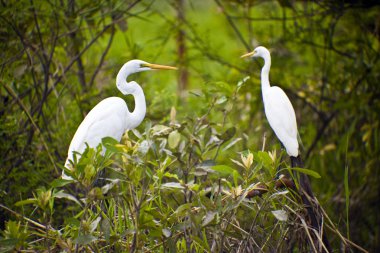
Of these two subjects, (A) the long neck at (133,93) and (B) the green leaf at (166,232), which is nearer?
(B) the green leaf at (166,232)

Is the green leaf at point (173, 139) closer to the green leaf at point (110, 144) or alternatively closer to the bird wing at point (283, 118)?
the green leaf at point (110, 144)

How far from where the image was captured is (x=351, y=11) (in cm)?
416

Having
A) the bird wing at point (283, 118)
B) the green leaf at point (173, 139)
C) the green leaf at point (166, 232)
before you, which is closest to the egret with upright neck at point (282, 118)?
the bird wing at point (283, 118)

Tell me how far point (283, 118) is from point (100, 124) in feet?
2.54

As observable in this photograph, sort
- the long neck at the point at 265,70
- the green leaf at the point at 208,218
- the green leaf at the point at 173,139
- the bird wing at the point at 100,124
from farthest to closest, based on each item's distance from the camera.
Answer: the long neck at the point at 265,70
the bird wing at the point at 100,124
the green leaf at the point at 173,139
the green leaf at the point at 208,218

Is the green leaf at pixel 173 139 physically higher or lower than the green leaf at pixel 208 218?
higher

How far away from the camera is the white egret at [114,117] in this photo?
9.07 ft

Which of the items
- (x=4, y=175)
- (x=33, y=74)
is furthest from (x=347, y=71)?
(x=4, y=175)

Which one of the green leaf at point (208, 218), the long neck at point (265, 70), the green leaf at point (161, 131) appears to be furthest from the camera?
the long neck at point (265, 70)

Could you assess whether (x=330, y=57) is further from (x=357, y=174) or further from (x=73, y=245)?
(x=73, y=245)

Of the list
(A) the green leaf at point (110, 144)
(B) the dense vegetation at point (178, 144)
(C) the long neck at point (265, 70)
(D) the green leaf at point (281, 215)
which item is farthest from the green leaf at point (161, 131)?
(C) the long neck at point (265, 70)

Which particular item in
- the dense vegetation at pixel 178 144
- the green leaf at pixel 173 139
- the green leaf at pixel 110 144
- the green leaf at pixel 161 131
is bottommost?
the dense vegetation at pixel 178 144

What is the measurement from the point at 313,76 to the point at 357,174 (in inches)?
37.5

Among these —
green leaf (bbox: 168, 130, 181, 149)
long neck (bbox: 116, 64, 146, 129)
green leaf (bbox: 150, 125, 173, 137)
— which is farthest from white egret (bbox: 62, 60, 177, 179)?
green leaf (bbox: 168, 130, 181, 149)
